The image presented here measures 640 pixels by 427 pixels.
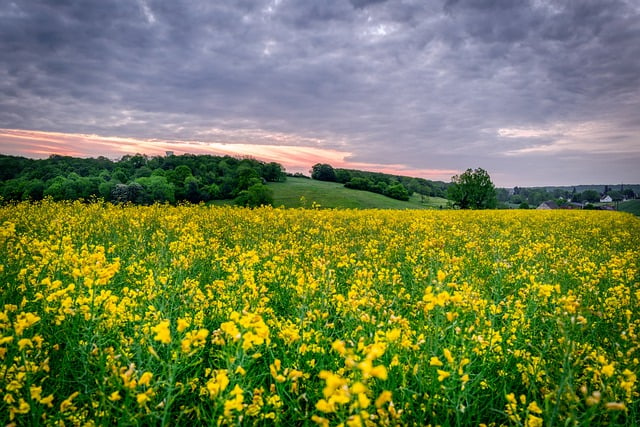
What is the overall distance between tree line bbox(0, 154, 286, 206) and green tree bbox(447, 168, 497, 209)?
43.0 metres

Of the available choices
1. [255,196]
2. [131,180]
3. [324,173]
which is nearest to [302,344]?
[255,196]

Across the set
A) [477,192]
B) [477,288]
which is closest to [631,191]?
[477,192]

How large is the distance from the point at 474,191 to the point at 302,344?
220 feet

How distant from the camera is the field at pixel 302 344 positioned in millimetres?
2186

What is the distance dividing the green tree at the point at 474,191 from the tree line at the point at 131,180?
4298 centimetres

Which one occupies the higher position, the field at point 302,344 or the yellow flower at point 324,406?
the yellow flower at point 324,406

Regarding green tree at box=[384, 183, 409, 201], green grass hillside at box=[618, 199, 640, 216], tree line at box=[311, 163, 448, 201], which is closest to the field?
green grass hillside at box=[618, 199, 640, 216]

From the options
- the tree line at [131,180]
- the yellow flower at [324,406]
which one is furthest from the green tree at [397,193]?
the yellow flower at [324,406]

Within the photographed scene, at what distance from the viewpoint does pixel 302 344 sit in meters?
3.13

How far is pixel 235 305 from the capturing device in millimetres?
4113

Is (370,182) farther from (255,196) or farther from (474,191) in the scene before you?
(255,196)

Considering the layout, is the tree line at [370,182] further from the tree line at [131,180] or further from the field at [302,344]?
the field at [302,344]

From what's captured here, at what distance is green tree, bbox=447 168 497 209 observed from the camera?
207ft

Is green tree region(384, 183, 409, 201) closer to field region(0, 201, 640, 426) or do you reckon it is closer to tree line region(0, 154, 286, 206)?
tree line region(0, 154, 286, 206)
